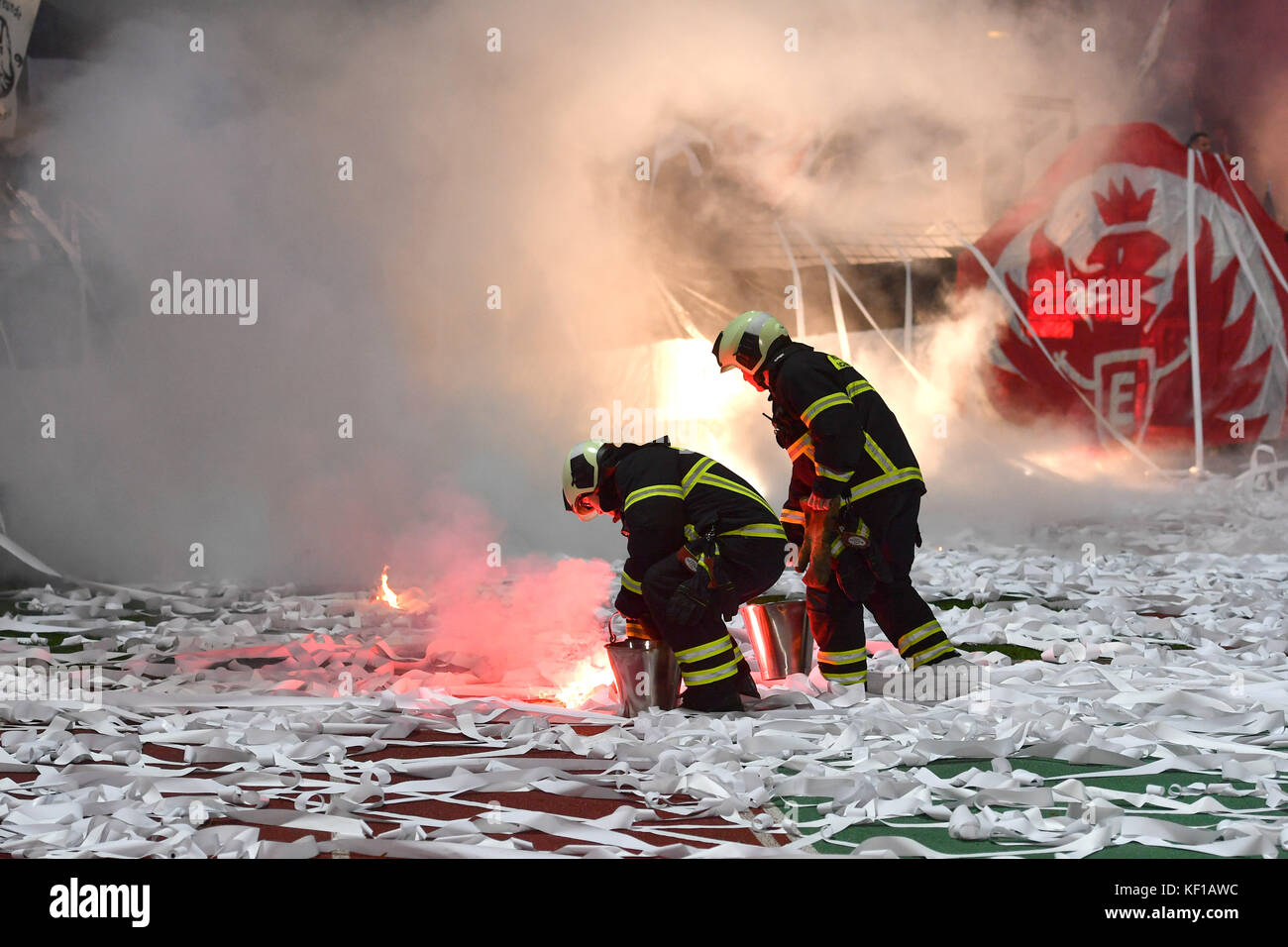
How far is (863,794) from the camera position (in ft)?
11.3

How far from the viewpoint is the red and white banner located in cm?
1265

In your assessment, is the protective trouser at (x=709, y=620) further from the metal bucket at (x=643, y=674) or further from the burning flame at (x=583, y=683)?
the burning flame at (x=583, y=683)

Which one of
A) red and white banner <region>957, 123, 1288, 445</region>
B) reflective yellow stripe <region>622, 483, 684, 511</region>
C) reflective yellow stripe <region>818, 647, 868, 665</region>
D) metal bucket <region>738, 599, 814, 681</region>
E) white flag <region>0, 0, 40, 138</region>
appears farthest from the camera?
red and white banner <region>957, 123, 1288, 445</region>

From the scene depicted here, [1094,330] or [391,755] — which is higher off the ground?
[1094,330]

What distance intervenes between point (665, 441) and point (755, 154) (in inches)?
312

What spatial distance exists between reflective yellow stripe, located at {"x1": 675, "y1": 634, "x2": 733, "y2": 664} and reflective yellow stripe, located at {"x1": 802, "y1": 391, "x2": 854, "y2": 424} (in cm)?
104

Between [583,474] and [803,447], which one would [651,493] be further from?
[803,447]

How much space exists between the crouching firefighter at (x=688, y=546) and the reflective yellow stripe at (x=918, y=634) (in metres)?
0.69

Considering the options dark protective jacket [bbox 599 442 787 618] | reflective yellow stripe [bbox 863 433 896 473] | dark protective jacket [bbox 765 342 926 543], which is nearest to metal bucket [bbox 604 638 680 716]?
dark protective jacket [bbox 599 442 787 618]

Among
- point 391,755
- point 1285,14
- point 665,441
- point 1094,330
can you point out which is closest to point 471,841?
point 391,755

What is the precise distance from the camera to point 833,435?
502 centimetres

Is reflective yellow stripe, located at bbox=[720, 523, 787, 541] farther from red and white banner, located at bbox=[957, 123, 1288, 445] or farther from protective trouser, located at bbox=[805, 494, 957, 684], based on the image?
red and white banner, located at bbox=[957, 123, 1288, 445]

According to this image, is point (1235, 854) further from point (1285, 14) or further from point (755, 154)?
point (1285, 14)
